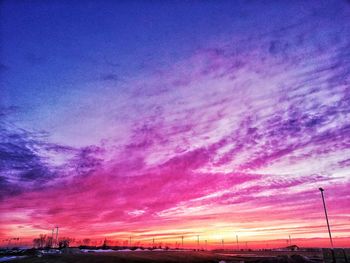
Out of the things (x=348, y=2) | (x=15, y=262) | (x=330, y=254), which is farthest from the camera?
(x=15, y=262)

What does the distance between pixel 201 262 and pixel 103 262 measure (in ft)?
95.0

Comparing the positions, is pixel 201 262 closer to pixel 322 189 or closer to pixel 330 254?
pixel 322 189

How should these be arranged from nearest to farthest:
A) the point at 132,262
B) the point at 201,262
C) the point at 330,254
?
the point at 330,254 < the point at 132,262 < the point at 201,262

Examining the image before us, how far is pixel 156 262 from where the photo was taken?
6631cm

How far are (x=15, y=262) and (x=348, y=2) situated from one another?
193 feet

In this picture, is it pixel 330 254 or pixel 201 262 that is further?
pixel 201 262

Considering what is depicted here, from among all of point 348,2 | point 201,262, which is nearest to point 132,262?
point 201,262

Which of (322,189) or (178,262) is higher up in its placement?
(322,189)

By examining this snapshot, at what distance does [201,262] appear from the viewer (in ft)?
252

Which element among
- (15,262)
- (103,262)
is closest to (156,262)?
(103,262)

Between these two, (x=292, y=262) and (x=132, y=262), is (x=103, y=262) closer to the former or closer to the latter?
(x=132, y=262)

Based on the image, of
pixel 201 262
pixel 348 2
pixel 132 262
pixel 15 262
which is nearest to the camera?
pixel 348 2

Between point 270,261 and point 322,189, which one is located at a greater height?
point 322,189

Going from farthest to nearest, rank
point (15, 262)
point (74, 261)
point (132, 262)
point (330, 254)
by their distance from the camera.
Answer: point (132, 262) → point (74, 261) → point (15, 262) → point (330, 254)
